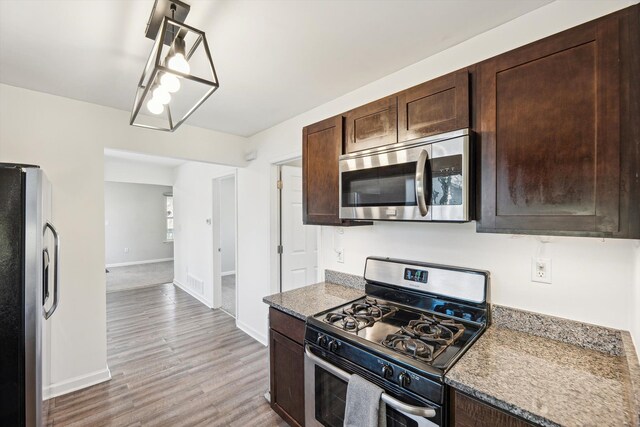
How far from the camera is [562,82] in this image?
1.13 metres

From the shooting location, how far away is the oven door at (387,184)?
4.73 ft

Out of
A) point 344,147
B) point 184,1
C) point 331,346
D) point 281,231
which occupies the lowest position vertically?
point 331,346

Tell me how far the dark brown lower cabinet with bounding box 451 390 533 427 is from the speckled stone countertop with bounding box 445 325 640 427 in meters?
0.05

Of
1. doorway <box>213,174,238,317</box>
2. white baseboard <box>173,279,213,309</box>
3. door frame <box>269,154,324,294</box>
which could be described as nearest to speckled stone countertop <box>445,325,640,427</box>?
door frame <box>269,154,324,294</box>

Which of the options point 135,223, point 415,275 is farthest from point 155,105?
point 135,223

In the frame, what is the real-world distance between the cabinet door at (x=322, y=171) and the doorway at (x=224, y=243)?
2.26 metres

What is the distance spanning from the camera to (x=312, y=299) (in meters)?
2.06

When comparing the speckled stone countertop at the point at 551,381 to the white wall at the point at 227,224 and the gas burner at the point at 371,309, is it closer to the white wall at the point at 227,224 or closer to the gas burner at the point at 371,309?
the gas burner at the point at 371,309

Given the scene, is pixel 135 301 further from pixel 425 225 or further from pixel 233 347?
pixel 425 225

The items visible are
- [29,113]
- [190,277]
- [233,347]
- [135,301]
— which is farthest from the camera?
[190,277]

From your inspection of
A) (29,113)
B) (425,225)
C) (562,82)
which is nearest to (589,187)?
(562,82)

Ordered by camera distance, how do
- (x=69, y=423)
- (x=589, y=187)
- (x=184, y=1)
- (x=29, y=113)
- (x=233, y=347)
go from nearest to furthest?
(x=589, y=187) → (x=184, y=1) → (x=69, y=423) → (x=29, y=113) → (x=233, y=347)

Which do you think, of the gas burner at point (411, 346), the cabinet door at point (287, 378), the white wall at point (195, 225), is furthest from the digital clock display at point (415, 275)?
the white wall at point (195, 225)

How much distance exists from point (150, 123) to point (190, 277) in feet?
11.2
